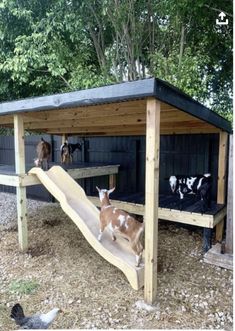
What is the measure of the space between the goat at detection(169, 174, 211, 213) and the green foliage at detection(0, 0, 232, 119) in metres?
2.32

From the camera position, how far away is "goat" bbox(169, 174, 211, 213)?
12.4 feet

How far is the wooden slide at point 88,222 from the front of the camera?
108 inches

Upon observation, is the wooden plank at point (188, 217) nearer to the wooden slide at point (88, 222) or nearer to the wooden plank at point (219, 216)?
the wooden plank at point (219, 216)

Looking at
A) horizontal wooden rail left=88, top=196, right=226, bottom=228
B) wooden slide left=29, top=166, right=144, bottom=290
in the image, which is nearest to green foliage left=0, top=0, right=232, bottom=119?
horizontal wooden rail left=88, top=196, right=226, bottom=228

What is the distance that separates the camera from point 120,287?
2.88m

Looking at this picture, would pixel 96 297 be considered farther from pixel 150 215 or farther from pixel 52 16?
pixel 52 16

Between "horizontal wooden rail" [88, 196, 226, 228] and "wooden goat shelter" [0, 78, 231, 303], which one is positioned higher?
"wooden goat shelter" [0, 78, 231, 303]

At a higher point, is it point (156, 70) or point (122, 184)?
point (156, 70)

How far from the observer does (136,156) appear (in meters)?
5.63

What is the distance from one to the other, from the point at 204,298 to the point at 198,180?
174 cm

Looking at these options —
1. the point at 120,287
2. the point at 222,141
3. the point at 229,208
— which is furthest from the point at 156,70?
the point at 120,287

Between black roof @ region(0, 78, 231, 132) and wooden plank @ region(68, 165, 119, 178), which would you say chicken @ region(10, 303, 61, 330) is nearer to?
black roof @ region(0, 78, 231, 132)

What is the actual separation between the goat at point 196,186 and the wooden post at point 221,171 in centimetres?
47

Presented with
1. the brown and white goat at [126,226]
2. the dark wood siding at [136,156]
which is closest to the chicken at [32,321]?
the brown and white goat at [126,226]
